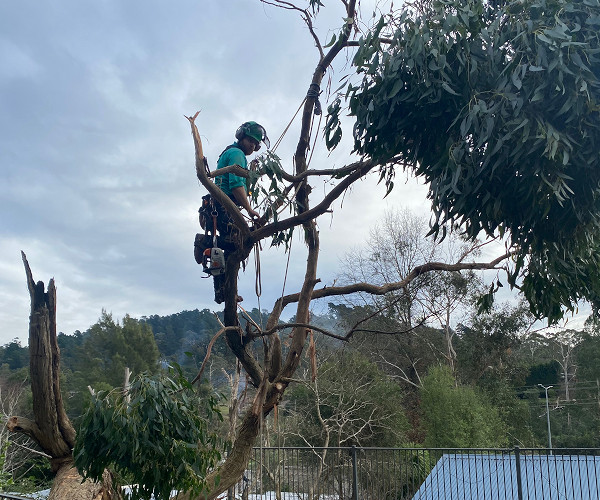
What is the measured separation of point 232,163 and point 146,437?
A: 184 cm

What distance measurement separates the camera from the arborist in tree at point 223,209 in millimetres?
3996

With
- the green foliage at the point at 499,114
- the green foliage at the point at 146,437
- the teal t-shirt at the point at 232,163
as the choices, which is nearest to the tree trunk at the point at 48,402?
the green foliage at the point at 146,437

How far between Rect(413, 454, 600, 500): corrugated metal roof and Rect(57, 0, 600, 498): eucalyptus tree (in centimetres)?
446

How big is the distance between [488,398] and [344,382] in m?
6.44

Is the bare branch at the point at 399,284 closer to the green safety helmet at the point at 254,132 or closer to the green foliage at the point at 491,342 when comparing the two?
the green safety helmet at the point at 254,132

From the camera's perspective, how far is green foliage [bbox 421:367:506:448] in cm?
1638

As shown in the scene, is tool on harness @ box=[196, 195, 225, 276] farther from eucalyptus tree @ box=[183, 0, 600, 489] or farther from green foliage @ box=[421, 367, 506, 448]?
green foliage @ box=[421, 367, 506, 448]

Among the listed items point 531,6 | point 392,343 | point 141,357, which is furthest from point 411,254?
point 531,6

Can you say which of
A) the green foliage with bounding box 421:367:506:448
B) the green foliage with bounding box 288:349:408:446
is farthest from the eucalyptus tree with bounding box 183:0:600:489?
the green foliage with bounding box 421:367:506:448

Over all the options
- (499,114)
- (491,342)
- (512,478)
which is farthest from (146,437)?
(491,342)

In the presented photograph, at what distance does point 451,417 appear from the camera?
16516 millimetres

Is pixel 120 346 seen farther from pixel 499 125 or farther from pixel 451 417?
pixel 499 125

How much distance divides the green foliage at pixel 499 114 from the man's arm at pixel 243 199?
2.67 feet

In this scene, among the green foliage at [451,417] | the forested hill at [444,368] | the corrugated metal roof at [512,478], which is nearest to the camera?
the corrugated metal roof at [512,478]
